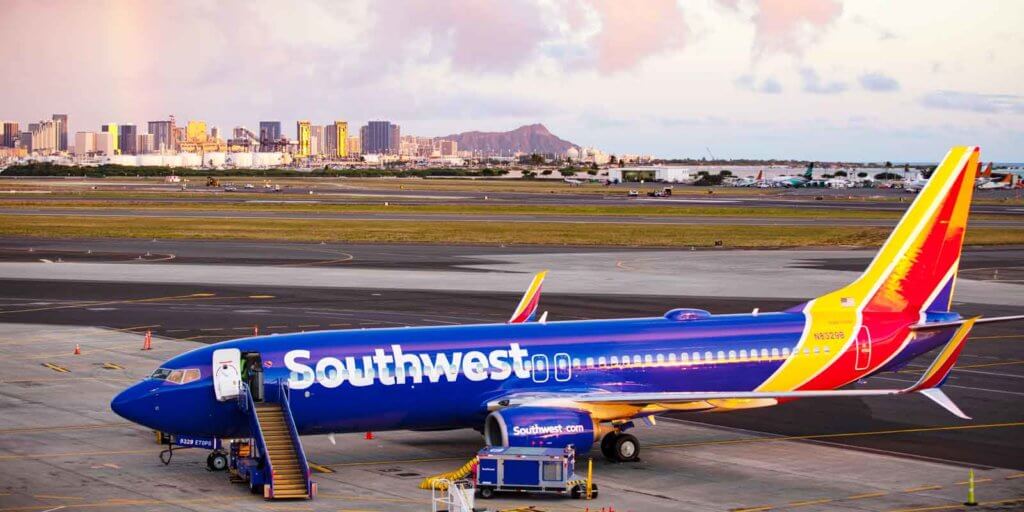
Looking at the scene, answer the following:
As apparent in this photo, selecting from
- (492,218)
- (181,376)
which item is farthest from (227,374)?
(492,218)

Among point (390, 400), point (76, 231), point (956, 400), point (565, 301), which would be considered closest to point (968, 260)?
point (565, 301)

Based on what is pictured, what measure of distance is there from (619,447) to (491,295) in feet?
134

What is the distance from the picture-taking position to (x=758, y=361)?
39.0 meters

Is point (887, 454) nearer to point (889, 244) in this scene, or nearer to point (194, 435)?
point (889, 244)

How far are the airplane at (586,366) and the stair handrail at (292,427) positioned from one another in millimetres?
61

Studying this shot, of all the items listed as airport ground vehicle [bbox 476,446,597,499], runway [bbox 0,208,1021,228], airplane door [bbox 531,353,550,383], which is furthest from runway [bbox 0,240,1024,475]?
runway [bbox 0,208,1021,228]

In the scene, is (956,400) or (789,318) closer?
(789,318)

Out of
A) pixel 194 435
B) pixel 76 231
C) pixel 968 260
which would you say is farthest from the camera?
pixel 76 231

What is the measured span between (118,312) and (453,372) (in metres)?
40.6

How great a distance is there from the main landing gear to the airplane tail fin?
8467 mm

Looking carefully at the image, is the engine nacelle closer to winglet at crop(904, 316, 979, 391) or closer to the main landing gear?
the main landing gear

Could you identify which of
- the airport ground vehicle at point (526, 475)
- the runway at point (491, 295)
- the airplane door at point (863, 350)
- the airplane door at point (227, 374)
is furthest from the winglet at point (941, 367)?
the airplane door at point (227, 374)

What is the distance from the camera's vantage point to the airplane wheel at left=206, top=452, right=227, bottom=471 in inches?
1403

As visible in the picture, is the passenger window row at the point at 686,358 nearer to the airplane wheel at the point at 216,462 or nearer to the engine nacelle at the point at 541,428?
the engine nacelle at the point at 541,428
